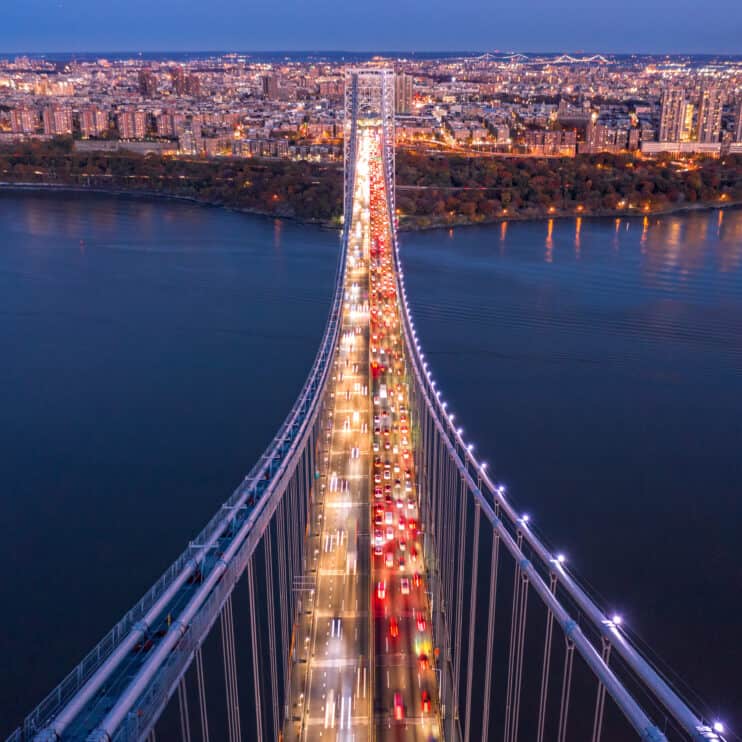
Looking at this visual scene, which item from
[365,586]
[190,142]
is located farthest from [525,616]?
[190,142]

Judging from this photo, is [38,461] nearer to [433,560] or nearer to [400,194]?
[433,560]

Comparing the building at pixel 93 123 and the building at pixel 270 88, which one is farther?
the building at pixel 270 88

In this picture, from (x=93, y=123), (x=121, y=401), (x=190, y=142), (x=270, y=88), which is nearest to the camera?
(x=121, y=401)

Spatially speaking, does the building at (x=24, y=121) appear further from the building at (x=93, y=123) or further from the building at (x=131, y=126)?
the building at (x=131, y=126)

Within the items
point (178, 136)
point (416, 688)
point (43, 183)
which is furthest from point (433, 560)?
point (178, 136)

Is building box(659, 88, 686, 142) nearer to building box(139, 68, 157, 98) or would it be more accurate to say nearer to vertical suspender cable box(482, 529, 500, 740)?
vertical suspender cable box(482, 529, 500, 740)

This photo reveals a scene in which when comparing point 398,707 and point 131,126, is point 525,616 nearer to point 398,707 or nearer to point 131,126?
point 398,707

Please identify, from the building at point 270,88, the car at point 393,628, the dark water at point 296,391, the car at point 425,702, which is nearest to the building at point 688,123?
the dark water at point 296,391
